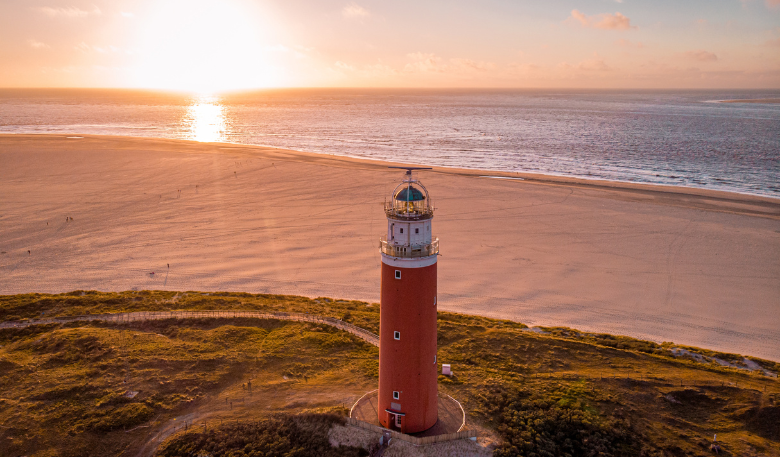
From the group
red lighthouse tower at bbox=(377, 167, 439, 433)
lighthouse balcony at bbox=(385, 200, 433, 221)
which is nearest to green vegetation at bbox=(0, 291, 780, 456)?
red lighthouse tower at bbox=(377, 167, 439, 433)

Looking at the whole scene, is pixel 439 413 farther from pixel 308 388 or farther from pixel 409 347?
pixel 308 388

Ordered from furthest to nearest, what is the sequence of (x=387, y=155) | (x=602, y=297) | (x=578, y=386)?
(x=387, y=155), (x=602, y=297), (x=578, y=386)

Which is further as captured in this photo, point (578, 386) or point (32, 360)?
point (32, 360)

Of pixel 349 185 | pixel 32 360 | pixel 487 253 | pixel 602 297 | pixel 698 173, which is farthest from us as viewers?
pixel 698 173

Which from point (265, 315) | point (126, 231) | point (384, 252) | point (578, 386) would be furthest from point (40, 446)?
point (126, 231)

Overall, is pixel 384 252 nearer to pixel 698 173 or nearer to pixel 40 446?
pixel 40 446

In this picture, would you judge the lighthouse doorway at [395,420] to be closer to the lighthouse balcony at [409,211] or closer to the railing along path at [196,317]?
the lighthouse balcony at [409,211]

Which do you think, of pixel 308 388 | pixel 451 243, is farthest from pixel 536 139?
pixel 308 388
